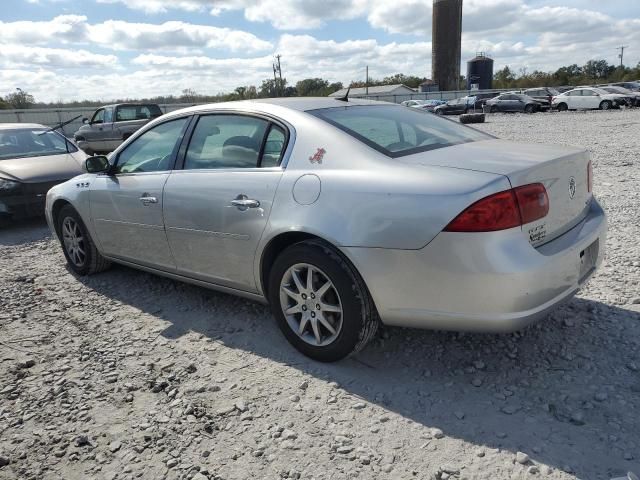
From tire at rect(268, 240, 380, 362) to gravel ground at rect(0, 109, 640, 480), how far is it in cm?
17

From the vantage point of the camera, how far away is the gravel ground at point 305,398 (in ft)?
7.66

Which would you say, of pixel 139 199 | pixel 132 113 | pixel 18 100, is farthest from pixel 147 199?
pixel 18 100

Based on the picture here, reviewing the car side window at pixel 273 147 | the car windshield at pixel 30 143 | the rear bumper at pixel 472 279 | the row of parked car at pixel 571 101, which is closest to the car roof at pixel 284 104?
the car side window at pixel 273 147

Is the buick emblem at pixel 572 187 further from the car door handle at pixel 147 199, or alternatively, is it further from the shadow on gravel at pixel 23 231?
the shadow on gravel at pixel 23 231

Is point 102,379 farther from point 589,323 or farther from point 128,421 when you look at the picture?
point 589,323

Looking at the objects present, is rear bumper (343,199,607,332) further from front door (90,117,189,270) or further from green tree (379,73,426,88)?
green tree (379,73,426,88)

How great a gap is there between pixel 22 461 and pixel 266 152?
210cm

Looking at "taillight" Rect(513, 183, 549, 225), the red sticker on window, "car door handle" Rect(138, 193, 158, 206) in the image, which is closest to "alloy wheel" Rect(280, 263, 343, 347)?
the red sticker on window

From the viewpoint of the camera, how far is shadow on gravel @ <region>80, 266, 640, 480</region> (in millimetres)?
2359

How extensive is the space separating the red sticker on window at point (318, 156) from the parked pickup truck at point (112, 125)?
14.2m

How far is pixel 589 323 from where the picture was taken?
340 cm

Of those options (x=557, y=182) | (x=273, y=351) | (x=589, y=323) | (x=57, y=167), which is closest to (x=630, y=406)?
(x=589, y=323)

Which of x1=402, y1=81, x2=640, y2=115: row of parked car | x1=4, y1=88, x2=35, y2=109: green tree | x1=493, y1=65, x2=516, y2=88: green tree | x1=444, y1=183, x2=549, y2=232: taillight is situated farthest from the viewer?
x1=493, y1=65, x2=516, y2=88: green tree

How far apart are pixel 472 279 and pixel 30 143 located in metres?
8.20
